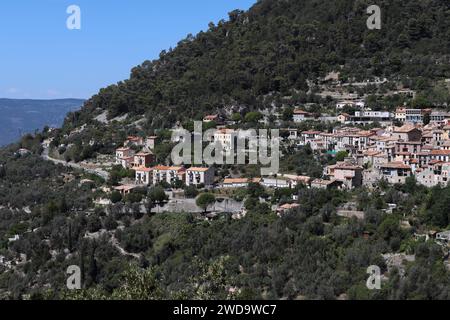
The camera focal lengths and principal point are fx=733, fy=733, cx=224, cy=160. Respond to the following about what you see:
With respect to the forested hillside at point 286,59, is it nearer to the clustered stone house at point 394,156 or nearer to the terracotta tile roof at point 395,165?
the clustered stone house at point 394,156

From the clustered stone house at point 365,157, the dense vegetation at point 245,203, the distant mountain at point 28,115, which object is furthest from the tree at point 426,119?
the distant mountain at point 28,115

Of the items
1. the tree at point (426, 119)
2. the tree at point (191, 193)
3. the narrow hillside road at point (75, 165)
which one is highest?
the tree at point (426, 119)

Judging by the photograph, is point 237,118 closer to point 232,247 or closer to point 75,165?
point 75,165

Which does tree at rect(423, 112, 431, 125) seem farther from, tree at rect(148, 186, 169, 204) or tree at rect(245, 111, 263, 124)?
tree at rect(148, 186, 169, 204)

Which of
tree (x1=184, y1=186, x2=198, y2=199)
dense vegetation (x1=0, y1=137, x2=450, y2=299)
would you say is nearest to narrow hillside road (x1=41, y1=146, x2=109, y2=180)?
dense vegetation (x1=0, y1=137, x2=450, y2=299)

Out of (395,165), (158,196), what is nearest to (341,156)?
(395,165)

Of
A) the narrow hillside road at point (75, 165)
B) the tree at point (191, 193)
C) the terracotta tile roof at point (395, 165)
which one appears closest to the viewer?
the terracotta tile roof at point (395, 165)

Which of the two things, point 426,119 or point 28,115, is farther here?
point 28,115

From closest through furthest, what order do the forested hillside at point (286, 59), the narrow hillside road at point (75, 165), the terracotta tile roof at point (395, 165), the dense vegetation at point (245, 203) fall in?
the dense vegetation at point (245, 203) → the terracotta tile roof at point (395, 165) → the narrow hillside road at point (75, 165) → the forested hillside at point (286, 59)
